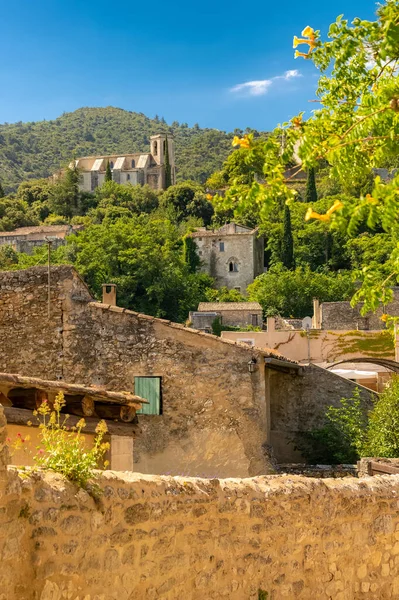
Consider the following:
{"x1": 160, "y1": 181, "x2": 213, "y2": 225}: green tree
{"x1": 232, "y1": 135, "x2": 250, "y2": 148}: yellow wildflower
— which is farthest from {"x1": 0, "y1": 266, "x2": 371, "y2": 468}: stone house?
{"x1": 160, "y1": 181, "x2": 213, "y2": 225}: green tree

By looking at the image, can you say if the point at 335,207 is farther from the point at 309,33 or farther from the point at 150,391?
the point at 150,391

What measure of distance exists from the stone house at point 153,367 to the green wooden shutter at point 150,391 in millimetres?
19

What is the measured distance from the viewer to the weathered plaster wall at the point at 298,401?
59.0 ft

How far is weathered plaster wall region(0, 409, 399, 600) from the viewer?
4.81 meters

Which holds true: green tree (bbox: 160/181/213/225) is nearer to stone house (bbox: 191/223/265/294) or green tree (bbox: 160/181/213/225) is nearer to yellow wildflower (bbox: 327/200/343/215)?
stone house (bbox: 191/223/265/294)

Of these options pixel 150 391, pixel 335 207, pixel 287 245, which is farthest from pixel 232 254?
pixel 335 207

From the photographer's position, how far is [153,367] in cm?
1460

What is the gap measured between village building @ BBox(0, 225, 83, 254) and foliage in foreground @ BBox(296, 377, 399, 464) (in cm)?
8133

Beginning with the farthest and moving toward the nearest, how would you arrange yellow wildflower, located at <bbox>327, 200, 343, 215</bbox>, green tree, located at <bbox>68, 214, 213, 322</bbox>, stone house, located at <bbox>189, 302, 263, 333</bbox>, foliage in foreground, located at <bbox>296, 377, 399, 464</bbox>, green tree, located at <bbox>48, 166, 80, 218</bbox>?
green tree, located at <bbox>48, 166, 80, 218</bbox> → green tree, located at <bbox>68, 214, 213, 322</bbox> → stone house, located at <bbox>189, 302, 263, 333</bbox> → foliage in foreground, located at <bbox>296, 377, 399, 464</bbox> → yellow wildflower, located at <bbox>327, 200, 343, 215</bbox>

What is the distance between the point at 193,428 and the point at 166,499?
8.92m

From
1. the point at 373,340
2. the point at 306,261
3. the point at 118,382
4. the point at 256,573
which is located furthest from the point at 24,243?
the point at 256,573

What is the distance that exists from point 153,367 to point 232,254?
78.0 m

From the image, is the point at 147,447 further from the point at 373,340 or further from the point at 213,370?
the point at 373,340

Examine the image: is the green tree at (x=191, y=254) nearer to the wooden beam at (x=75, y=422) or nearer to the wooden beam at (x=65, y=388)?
the wooden beam at (x=75, y=422)
